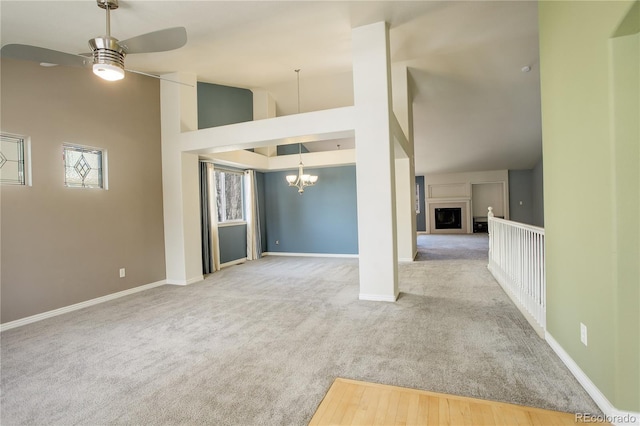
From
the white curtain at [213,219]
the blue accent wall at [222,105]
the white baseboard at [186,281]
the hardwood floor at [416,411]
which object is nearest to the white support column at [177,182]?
the white baseboard at [186,281]

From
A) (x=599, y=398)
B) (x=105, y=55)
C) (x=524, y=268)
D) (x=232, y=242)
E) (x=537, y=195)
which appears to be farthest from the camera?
(x=537, y=195)

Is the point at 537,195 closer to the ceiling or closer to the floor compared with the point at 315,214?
closer to the ceiling

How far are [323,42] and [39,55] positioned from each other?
3118 millimetres

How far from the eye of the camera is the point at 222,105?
627 cm

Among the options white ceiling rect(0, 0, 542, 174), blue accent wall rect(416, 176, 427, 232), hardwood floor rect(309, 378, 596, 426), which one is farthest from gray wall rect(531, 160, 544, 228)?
hardwood floor rect(309, 378, 596, 426)

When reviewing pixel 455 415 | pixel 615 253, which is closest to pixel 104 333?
pixel 455 415

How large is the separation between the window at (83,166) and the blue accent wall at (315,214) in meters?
4.20

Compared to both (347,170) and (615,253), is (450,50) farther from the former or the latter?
(615,253)

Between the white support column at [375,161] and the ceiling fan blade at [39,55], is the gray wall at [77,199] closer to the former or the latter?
the ceiling fan blade at [39,55]

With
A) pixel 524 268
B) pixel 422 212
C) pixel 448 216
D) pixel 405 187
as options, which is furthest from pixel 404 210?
pixel 422 212

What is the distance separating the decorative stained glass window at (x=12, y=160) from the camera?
3.36 metres

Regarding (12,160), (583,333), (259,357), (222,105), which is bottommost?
(259,357)

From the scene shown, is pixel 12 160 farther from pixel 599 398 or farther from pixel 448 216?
pixel 448 216

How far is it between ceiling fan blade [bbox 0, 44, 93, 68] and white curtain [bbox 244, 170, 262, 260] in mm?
4834
